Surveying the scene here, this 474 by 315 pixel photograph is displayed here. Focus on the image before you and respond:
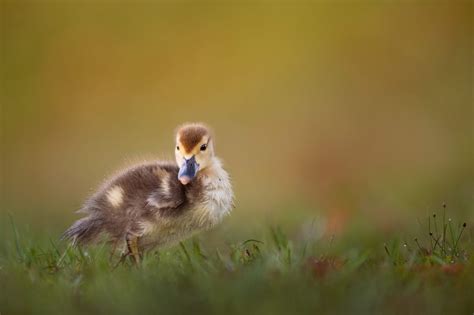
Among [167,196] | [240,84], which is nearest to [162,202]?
[167,196]

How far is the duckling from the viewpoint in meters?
4.59

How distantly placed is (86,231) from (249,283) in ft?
6.37

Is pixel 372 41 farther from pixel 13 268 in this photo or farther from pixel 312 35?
pixel 13 268

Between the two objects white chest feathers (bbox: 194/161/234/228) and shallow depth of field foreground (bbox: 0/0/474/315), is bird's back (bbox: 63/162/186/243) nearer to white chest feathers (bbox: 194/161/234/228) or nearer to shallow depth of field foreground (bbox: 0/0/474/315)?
white chest feathers (bbox: 194/161/234/228)

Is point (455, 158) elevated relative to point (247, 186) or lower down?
lower down

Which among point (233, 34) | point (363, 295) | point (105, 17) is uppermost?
point (105, 17)

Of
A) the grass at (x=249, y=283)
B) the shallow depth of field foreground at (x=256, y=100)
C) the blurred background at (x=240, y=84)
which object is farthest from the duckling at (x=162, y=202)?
the blurred background at (x=240, y=84)

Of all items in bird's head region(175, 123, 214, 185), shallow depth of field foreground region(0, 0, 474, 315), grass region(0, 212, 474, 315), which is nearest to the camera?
grass region(0, 212, 474, 315)

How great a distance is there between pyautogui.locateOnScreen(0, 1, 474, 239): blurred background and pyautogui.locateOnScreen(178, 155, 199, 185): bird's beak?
22.0 ft

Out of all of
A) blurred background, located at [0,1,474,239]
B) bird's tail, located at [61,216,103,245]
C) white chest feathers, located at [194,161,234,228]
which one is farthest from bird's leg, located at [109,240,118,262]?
blurred background, located at [0,1,474,239]

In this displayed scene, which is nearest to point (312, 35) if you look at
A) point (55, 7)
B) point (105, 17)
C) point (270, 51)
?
point (270, 51)

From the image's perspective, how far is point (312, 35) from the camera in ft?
48.2

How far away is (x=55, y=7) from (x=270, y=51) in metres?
4.15

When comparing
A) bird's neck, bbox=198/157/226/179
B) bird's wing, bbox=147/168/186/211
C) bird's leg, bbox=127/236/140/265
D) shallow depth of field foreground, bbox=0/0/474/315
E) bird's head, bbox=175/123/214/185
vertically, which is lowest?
bird's leg, bbox=127/236/140/265
